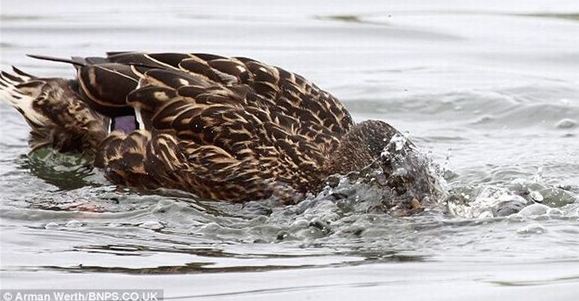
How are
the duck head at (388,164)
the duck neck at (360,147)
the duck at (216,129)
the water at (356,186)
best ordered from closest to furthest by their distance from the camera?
the water at (356,186) < the duck head at (388,164) < the duck neck at (360,147) < the duck at (216,129)

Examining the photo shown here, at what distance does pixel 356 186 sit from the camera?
1004cm

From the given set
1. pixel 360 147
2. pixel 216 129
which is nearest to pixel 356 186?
pixel 360 147

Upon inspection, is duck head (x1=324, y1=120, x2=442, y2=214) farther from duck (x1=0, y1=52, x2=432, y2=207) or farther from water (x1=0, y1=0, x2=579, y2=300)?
water (x1=0, y1=0, x2=579, y2=300)

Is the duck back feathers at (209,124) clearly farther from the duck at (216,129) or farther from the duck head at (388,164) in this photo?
the duck head at (388,164)

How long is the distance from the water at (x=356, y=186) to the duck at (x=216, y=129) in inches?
6.7

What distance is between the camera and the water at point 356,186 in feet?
27.5

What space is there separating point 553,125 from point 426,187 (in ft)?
10.5

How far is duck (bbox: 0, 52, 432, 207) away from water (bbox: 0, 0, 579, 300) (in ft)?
0.56

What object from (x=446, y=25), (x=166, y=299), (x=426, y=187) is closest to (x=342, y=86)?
(x=446, y=25)

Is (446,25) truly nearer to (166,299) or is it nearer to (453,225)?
(453,225)

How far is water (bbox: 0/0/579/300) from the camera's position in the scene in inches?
329

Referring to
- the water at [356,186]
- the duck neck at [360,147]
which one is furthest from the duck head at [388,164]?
the water at [356,186]

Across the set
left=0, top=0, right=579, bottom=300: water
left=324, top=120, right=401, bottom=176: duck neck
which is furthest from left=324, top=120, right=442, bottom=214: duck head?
left=0, top=0, right=579, bottom=300: water

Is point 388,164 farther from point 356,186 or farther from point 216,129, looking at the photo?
point 216,129
